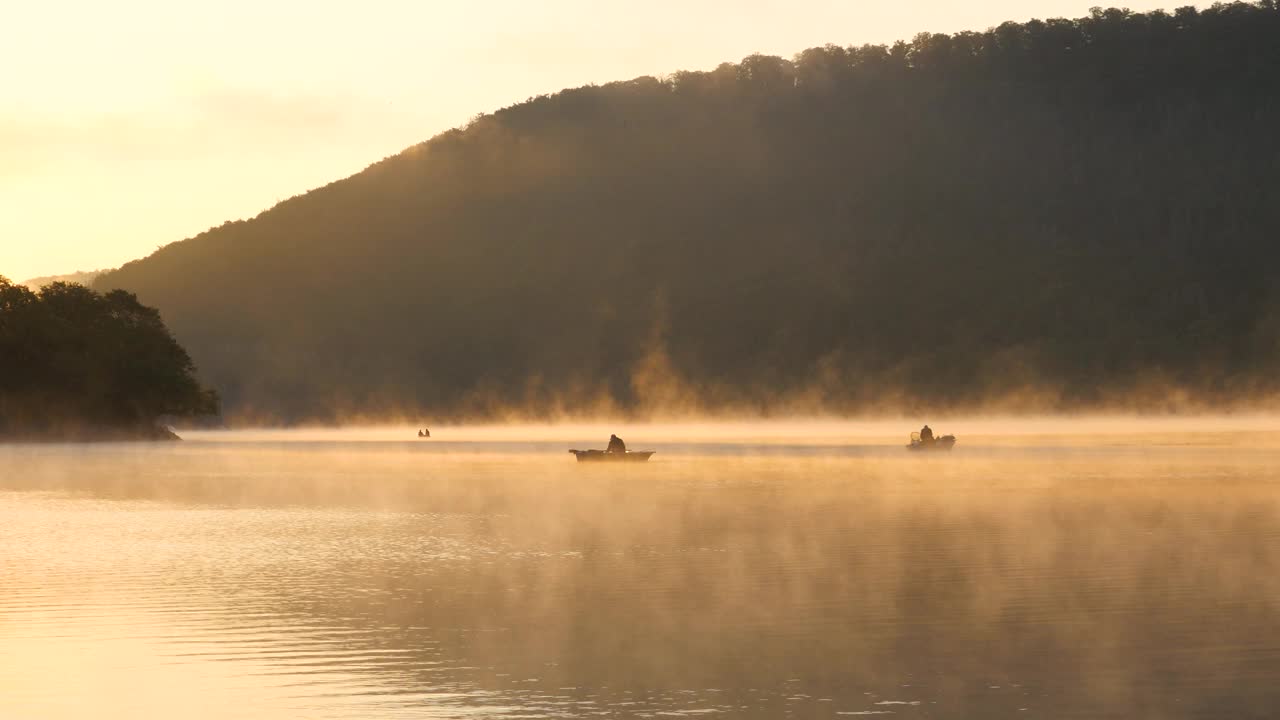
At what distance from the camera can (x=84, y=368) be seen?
125562 mm

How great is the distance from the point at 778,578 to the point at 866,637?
673cm

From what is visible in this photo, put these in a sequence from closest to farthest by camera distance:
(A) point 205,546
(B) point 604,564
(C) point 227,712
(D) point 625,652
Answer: (C) point 227,712 → (D) point 625,652 → (B) point 604,564 → (A) point 205,546

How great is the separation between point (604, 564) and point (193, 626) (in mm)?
9529

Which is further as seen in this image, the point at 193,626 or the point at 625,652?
the point at 193,626

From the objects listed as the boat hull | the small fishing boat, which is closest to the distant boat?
the boat hull

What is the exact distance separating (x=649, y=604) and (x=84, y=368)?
353 feet

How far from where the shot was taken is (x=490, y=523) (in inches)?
1634

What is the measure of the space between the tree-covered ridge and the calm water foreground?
76569 millimetres

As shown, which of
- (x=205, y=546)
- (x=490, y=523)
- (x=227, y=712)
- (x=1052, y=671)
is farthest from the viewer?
(x=490, y=523)

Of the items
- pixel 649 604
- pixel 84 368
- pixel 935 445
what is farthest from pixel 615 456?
pixel 84 368

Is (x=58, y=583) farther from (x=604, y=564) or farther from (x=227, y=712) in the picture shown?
(x=227, y=712)

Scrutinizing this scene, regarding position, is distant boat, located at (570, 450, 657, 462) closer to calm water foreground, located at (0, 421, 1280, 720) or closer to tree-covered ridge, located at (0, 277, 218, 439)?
calm water foreground, located at (0, 421, 1280, 720)

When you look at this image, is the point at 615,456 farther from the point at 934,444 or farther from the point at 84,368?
the point at 84,368

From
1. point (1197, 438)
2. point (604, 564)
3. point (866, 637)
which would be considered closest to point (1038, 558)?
point (604, 564)
